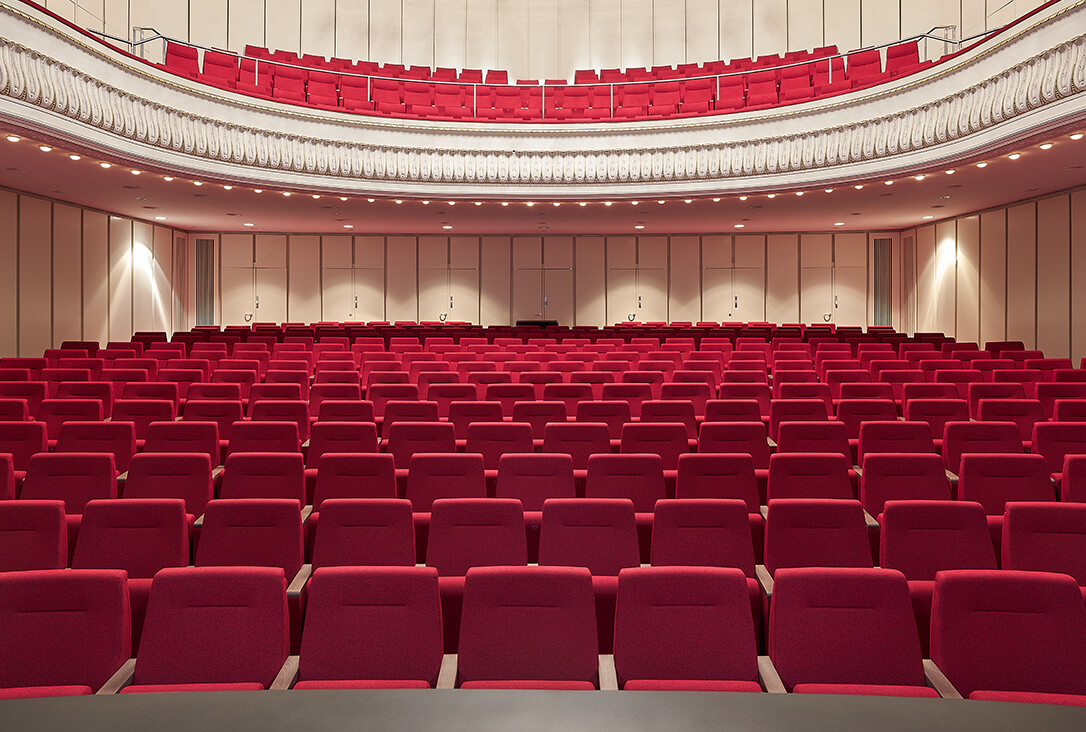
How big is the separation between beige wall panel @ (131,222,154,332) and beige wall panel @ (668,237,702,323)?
36.5 feet

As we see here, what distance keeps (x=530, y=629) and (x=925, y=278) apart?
1572 cm

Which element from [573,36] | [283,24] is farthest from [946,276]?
[283,24]

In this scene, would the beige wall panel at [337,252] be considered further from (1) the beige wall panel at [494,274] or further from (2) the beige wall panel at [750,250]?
(2) the beige wall panel at [750,250]

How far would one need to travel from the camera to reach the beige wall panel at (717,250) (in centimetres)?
1731

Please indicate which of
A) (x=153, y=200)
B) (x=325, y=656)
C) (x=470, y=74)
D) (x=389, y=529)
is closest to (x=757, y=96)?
(x=470, y=74)

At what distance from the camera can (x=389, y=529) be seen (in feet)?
10.1

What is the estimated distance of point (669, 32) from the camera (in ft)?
55.5

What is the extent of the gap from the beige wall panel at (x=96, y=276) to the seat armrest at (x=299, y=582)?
1231 centimetres

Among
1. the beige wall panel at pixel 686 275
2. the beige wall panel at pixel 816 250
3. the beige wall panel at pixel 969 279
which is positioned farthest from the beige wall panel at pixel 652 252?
the beige wall panel at pixel 969 279

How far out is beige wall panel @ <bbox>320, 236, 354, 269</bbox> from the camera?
56.7ft

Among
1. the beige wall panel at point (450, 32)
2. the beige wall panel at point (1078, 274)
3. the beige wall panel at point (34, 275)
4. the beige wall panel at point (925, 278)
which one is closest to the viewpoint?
the beige wall panel at point (1078, 274)

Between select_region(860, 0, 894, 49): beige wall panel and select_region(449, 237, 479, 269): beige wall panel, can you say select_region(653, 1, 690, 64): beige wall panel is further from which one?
select_region(449, 237, 479, 269): beige wall panel

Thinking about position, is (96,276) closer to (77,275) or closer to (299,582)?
(77,275)

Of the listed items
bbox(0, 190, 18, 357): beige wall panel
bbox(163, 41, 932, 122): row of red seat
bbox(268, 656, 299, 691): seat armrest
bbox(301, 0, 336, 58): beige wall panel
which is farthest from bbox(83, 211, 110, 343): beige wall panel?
bbox(268, 656, 299, 691): seat armrest
